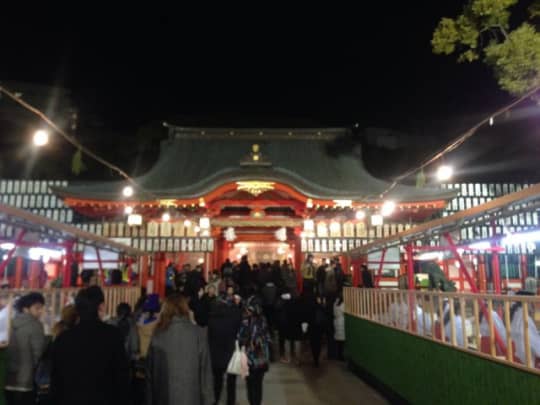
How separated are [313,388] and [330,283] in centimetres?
439

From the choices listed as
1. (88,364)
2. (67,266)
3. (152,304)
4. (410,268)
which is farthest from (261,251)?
(88,364)

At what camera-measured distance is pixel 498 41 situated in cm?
824

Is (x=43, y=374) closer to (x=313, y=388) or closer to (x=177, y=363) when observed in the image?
(x=177, y=363)

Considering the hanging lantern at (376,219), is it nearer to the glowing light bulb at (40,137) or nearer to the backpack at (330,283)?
the backpack at (330,283)

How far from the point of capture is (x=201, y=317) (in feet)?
24.8

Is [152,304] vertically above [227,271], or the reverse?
[227,271]

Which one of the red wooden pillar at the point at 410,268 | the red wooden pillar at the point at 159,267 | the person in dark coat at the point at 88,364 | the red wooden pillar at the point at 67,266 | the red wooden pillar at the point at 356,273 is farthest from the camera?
the red wooden pillar at the point at 159,267

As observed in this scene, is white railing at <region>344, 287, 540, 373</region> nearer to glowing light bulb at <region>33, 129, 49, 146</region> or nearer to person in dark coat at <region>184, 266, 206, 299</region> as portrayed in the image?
person in dark coat at <region>184, 266, 206, 299</region>

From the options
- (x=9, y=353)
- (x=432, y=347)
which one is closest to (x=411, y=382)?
(x=432, y=347)

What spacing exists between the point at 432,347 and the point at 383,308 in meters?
2.49

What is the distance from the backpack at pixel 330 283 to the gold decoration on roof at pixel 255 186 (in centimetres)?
423

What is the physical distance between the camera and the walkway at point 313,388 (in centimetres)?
781

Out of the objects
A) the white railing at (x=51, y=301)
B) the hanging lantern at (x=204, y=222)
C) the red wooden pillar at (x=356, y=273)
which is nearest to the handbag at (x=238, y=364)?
the white railing at (x=51, y=301)

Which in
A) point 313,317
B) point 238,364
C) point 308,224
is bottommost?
point 238,364
